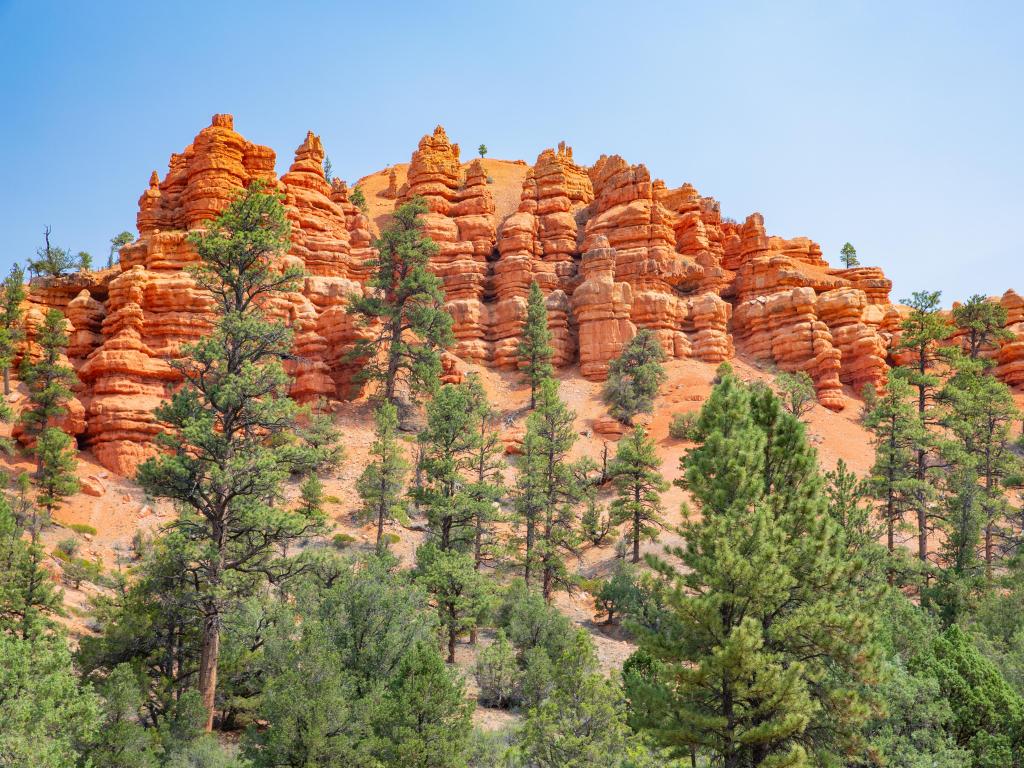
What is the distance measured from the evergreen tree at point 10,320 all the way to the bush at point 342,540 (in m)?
23.7

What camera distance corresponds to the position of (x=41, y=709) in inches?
498

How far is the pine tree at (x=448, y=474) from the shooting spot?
27.4m

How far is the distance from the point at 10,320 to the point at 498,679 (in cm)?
4106

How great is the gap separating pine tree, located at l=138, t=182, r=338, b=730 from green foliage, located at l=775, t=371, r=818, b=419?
1294 inches

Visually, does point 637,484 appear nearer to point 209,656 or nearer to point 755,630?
point 755,630

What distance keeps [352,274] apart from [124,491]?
26.7 m

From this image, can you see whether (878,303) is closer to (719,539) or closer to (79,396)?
(719,539)

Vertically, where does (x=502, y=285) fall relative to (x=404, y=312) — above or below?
above

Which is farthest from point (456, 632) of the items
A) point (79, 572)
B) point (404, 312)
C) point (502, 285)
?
point (502, 285)

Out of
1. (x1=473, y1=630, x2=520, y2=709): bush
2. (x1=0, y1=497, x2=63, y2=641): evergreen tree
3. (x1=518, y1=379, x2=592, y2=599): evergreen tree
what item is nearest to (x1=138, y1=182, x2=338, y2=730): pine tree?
(x1=0, y1=497, x2=63, y2=641): evergreen tree

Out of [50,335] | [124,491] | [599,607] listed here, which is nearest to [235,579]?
[599,607]

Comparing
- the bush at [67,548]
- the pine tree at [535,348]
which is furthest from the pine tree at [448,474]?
the pine tree at [535,348]

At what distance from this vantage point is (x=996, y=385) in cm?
3906

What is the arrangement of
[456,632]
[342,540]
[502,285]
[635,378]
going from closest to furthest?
[456,632] → [342,540] → [635,378] → [502,285]
